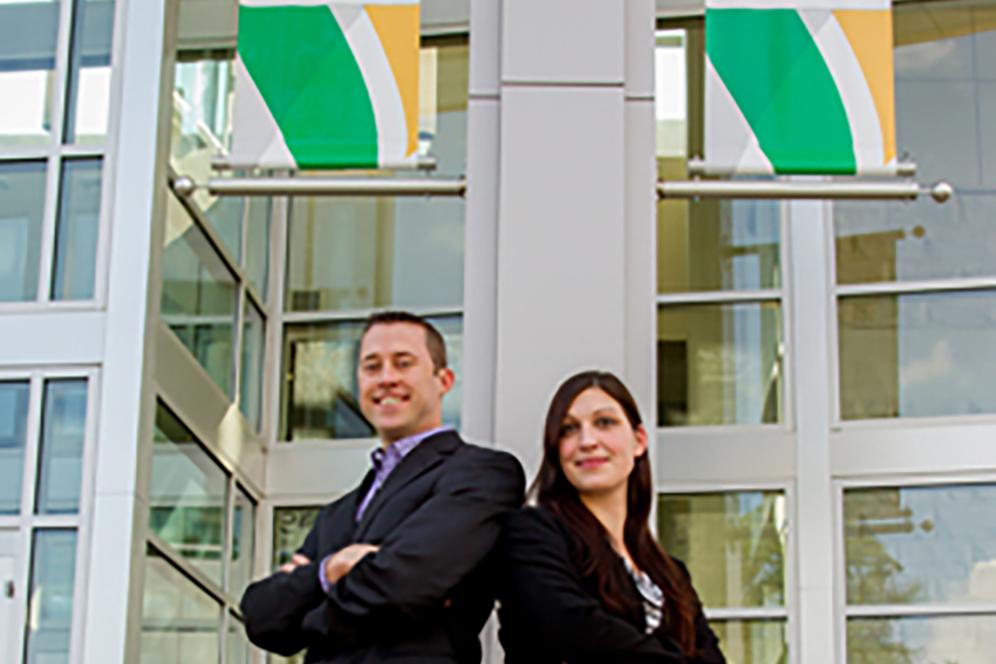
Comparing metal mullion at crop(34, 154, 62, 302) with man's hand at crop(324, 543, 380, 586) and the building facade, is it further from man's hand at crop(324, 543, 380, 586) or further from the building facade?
man's hand at crop(324, 543, 380, 586)

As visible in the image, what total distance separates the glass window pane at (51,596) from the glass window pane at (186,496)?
660 mm

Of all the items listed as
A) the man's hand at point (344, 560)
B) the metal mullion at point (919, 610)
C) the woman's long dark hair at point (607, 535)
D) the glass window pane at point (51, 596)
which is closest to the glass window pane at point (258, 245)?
the glass window pane at point (51, 596)

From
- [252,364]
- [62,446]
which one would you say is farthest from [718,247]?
[62,446]

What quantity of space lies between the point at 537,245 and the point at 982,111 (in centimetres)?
975

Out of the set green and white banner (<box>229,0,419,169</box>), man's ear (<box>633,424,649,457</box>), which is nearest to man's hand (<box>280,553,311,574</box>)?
man's ear (<box>633,424,649,457</box>)

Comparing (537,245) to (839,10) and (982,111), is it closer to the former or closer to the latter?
(839,10)

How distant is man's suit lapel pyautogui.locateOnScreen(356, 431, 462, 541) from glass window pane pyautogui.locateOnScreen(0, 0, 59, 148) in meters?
9.16

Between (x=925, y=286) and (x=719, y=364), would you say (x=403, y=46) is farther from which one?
(x=925, y=286)

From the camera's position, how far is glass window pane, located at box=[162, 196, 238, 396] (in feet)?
45.2

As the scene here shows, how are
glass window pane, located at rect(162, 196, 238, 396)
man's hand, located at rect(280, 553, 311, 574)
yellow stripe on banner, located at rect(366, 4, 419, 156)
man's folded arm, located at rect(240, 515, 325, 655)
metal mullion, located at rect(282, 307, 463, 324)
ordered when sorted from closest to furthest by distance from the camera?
1. man's folded arm, located at rect(240, 515, 325, 655)
2. man's hand, located at rect(280, 553, 311, 574)
3. yellow stripe on banner, located at rect(366, 4, 419, 156)
4. glass window pane, located at rect(162, 196, 238, 396)
5. metal mullion, located at rect(282, 307, 463, 324)

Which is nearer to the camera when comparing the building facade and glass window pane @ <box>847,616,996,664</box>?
the building facade

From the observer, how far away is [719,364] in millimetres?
14844

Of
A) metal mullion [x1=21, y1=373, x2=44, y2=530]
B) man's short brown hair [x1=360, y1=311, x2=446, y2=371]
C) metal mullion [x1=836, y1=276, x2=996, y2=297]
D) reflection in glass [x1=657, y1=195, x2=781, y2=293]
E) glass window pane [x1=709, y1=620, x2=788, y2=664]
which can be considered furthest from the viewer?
reflection in glass [x1=657, y1=195, x2=781, y2=293]

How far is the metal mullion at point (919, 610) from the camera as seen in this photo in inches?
548
